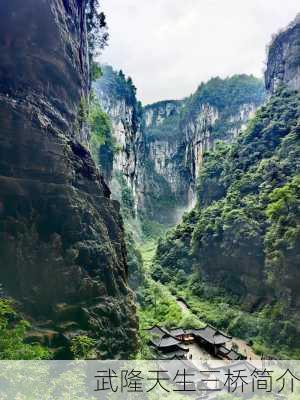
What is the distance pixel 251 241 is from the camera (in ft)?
102

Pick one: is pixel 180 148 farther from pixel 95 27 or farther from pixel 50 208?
pixel 50 208

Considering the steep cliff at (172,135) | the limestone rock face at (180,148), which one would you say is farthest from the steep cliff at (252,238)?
the limestone rock face at (180,148)

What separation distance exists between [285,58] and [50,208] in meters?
42.8

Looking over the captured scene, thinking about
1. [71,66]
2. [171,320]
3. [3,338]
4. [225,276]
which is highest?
[71,66]

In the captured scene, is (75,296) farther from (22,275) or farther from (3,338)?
(3,338)

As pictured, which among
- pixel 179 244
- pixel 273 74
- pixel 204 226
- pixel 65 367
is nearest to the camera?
pixel 65 367

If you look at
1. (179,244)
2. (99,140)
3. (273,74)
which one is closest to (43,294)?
(99,140)

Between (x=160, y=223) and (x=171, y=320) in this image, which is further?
(x=160, y=223)

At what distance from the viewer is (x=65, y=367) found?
9.59 m

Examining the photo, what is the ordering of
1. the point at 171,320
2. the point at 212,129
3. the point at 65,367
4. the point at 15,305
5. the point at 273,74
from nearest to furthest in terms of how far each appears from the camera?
the point at 65,367 → the point at 15,305 → the point at 171,320 → the point at 273,74 → the point at 212,129

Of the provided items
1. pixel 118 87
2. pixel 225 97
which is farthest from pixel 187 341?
pixel 225 97

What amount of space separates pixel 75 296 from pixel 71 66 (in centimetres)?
878

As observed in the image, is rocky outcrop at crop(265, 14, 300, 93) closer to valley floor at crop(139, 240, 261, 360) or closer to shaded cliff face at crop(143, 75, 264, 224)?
shaded cliff face at crop(143, 75, 264, 224)

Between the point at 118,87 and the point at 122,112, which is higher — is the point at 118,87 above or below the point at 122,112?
above
